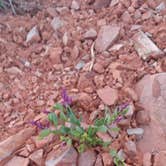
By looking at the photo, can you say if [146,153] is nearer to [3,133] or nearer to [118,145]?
[118,145]

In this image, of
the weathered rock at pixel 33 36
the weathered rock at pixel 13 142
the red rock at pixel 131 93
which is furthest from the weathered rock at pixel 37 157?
the weathered rock at pixel 33 36

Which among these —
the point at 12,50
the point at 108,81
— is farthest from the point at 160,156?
the point at 12,50

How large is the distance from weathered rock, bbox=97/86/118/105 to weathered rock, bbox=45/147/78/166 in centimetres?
30

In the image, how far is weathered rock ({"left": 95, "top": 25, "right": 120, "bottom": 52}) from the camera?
2559 millimetres

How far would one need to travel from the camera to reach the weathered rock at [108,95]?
2271mm

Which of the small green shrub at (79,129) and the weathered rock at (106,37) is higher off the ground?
the weathered rock at (106,37)

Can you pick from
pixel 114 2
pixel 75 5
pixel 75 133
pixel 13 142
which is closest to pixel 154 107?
pixel 75 133

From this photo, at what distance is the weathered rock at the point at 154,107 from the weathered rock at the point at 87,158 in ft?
0.79

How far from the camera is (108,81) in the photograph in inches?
93.7

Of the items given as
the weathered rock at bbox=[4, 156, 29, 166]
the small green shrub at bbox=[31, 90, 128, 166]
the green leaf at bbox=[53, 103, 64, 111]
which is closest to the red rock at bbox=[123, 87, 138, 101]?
the small green shrub at bbox=[31, 90, 128, 166]

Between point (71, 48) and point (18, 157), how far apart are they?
2.40 feet

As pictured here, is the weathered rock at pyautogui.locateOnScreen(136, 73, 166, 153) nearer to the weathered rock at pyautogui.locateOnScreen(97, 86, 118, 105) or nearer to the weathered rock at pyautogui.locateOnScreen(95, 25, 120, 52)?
the weathered rock at pyautogui.locateOnScreen(97, 86, 118, 105)

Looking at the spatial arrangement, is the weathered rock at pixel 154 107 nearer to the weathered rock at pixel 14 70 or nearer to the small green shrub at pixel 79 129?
the small green shrub at pixel 79 129

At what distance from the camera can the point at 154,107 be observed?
2293mm
